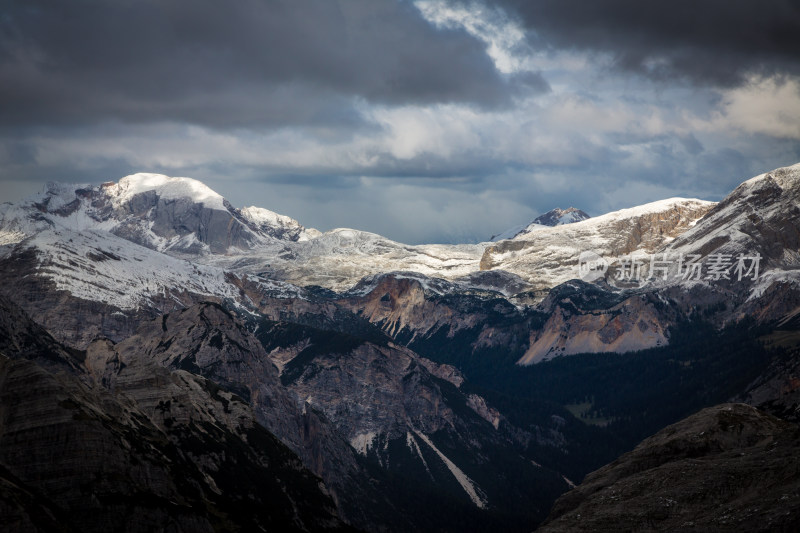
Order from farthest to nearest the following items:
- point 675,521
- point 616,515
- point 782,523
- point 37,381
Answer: point 37,381
point 616,515
point 675,521
point 782,523

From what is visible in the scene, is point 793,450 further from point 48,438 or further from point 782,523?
point 48,438

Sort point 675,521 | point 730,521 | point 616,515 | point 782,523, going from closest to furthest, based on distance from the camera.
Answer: point 782,523 < point 730,521 < point 675,521 < point 616,515

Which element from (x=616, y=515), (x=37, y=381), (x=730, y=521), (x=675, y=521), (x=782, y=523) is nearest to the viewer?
(x=782, y=523)

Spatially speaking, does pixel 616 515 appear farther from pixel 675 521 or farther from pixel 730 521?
pixel 730 521

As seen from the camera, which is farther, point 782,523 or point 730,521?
point 730,521

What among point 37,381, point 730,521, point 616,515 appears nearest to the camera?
point 730,521

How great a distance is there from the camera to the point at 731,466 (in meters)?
176

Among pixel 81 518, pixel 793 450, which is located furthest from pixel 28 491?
pixel 793 450

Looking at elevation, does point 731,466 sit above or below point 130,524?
above

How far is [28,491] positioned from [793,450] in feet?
435

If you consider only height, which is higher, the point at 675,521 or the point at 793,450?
the point at 793,450

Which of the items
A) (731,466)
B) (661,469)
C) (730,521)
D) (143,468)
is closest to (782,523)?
(730,521)

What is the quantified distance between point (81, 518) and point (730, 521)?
109 meters

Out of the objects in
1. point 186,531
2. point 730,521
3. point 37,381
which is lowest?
point 186,531
